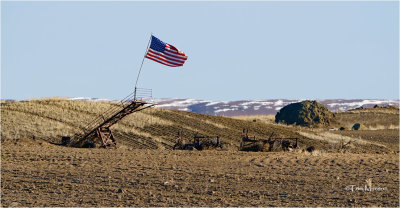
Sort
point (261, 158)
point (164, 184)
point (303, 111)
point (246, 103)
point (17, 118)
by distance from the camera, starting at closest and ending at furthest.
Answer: point (164, 184) → point (261, 158) → point (17, 118) → point (303, 111) → point (246, 103)

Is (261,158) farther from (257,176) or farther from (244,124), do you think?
(244,124)

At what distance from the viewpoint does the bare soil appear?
1383 centimetres

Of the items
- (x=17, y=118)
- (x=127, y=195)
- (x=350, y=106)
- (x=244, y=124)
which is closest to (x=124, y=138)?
(x=17, y=118)

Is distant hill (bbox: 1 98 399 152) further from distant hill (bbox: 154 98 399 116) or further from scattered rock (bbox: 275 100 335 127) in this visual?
distant hill (bbox: 154 98 399 116)

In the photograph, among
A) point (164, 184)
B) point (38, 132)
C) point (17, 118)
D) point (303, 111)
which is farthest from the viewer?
point (303, 111)

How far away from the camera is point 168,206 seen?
13.0 m

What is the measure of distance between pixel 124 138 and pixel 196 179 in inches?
839

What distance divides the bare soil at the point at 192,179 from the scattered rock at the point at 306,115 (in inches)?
1585

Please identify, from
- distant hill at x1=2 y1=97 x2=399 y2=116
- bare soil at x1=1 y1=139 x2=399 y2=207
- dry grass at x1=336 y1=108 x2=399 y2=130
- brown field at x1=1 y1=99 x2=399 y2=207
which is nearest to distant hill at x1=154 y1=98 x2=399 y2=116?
distant hill at x1=2 y1=97 x2=399 y2=116

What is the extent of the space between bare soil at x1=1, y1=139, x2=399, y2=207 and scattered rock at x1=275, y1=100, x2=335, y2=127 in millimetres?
40269

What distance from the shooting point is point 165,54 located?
88.5 feet

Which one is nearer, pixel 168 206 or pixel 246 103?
pixel 168 206

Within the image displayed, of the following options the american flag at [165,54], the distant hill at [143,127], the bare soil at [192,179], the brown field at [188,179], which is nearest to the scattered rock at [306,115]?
the distant hill at [143,127]

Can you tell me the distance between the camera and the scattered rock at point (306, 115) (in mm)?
64312
